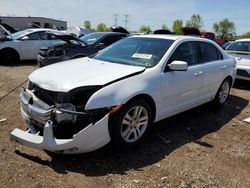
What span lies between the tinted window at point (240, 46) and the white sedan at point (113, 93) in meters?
4.50

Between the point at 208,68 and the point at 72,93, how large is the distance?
9.76 feet

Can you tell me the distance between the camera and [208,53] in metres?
5.91

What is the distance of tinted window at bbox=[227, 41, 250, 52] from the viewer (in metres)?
9.54

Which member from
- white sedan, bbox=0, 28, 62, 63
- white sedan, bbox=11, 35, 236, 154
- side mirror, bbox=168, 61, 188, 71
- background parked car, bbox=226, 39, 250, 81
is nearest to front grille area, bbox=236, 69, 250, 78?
background parked car, bbox=226, 39, 250, 81

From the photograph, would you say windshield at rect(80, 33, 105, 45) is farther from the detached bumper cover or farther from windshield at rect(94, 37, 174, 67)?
the detached bumper cover

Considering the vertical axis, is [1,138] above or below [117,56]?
below

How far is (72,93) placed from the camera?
3.67m

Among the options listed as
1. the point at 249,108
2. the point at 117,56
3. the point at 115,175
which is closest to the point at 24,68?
the point at 117,56

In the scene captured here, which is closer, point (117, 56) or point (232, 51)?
point (117, 56)

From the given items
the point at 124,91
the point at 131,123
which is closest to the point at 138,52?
the point at 124,91

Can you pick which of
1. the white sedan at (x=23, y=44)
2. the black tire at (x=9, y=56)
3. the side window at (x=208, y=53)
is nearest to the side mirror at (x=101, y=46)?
the white sedan at (x=23, y=44)

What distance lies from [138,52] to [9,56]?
8336mm

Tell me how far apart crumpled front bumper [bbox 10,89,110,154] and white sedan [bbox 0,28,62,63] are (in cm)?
869

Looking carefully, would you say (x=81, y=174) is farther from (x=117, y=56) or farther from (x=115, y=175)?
(x=117, y=56)
